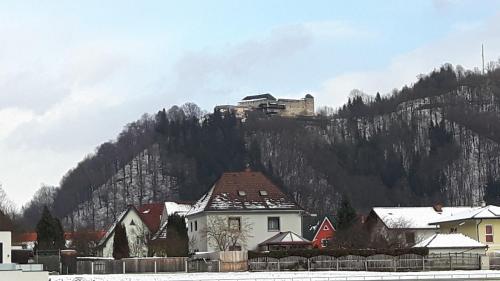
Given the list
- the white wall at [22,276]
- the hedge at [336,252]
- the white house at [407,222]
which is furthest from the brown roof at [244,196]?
the white wall at [22,276]

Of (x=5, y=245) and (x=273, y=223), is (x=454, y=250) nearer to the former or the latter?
(x=273, y=223)

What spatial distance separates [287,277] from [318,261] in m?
9.21

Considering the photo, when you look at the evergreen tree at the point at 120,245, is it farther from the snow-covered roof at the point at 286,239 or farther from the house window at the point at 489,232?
the house window at the point at 489,232

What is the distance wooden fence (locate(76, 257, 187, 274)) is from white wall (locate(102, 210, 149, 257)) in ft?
68.5

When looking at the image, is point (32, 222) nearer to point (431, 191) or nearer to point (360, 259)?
point (431, 191)

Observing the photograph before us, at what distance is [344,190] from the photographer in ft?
609

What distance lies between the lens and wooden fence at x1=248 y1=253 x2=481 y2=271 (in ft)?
190

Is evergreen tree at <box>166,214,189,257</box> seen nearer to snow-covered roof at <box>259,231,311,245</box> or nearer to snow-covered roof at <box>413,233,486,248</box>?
snow-covered roof at <box>259,231,311,245</box>

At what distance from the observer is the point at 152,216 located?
354ft

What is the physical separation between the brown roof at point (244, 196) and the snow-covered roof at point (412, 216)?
35.2 ft

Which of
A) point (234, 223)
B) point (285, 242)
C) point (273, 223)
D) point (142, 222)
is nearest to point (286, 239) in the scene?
point (285, 242)

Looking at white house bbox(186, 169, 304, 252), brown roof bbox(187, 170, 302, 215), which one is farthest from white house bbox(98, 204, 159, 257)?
white house bbox(186, 169, 304, 252)

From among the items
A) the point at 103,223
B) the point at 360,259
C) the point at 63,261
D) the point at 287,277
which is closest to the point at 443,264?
the point at 360,259

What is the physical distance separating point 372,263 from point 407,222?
2593 cm
